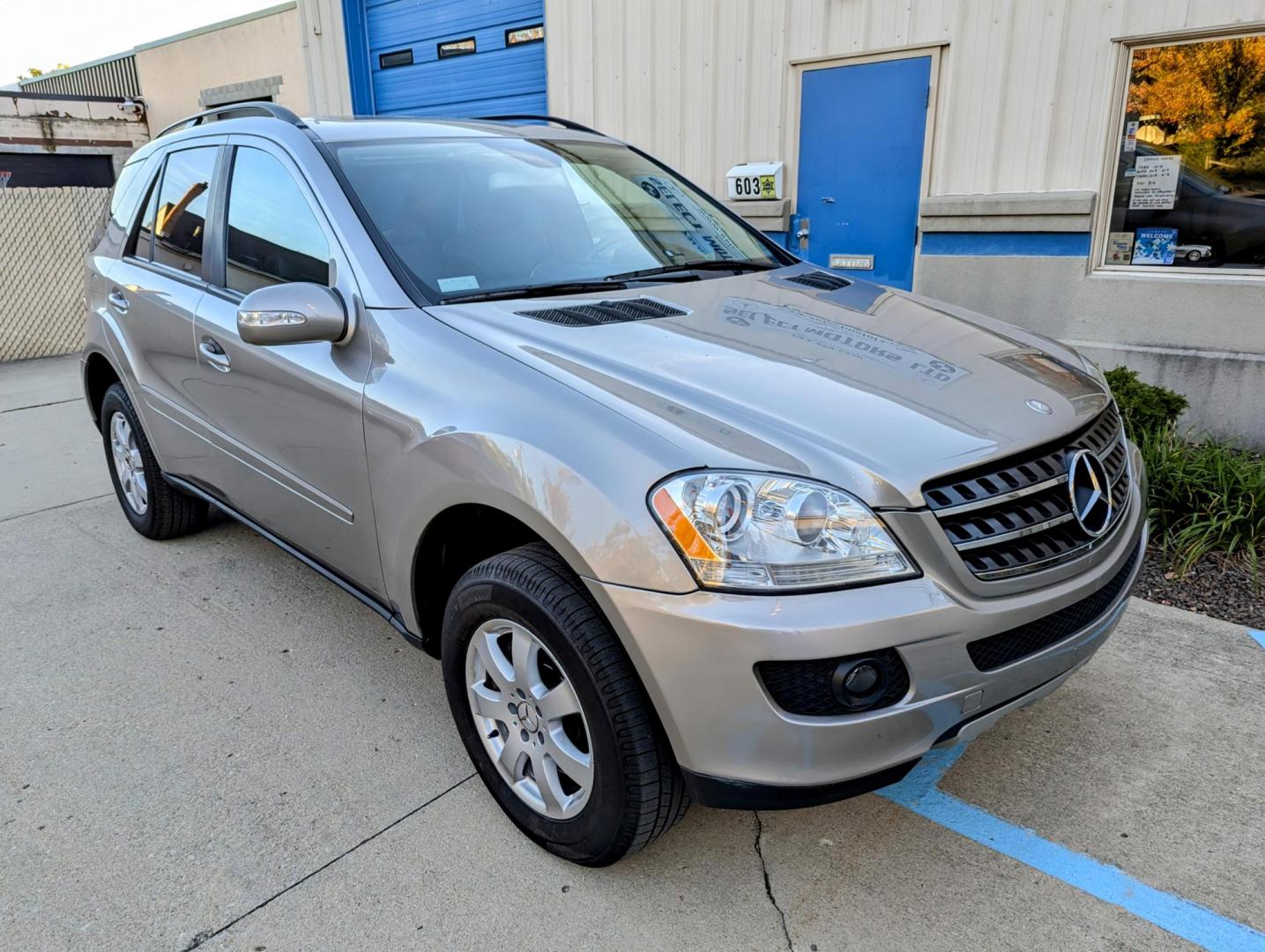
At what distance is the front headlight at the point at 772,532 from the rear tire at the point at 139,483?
302cm

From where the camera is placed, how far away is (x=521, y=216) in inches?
121

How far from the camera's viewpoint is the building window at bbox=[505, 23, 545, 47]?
903 centimetres

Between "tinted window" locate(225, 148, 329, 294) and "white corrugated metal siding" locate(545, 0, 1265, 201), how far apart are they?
15.5 feet

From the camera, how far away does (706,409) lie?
6.88ft

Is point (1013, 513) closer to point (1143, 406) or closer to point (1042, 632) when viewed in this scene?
point (1042, 632)

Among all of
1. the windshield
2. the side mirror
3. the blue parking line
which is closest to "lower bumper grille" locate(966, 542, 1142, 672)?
the blue parking line

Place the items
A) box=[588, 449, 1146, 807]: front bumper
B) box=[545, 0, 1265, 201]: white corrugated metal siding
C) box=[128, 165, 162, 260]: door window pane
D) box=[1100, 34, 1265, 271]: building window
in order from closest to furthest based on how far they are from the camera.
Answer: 1. box=[588, 449, 1146, 807]: front bumper
2. box=[128, 165, 162, 260]: door window pane
3. box=[1100, 34, 1265, 271]: building window
4. box=[545, 0, 1265, 201]: white corrugated metal siding

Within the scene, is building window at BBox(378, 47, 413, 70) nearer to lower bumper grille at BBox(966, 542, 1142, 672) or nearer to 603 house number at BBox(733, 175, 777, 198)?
603 house number at BBox(733, 175, 777, 198)

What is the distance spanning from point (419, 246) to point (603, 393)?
3.28 feet

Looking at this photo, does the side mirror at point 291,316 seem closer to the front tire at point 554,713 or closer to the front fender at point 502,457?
the front fender at point 502,457

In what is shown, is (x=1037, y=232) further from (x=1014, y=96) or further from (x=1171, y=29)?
(x=1171, y=29)

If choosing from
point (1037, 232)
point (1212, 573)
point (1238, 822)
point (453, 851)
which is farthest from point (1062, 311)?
point (453, 851)

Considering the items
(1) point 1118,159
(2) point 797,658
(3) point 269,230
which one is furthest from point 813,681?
(1) point 1118,159

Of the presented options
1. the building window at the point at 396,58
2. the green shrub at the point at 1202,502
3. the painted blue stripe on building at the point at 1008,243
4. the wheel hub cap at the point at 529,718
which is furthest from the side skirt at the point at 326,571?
the building window at the point at 396,58
